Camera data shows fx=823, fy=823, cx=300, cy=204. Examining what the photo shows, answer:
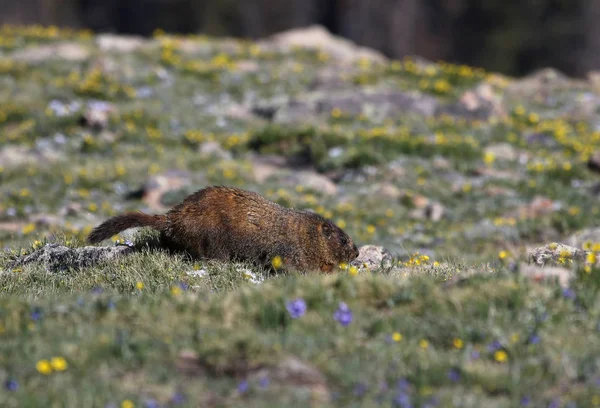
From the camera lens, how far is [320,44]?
23000 mm

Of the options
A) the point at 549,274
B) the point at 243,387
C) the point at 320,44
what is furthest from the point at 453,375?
the point at 320,44

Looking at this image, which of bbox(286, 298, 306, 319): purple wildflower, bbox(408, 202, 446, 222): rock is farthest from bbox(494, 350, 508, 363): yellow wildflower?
bbox(408, 202, 446, 222): rock

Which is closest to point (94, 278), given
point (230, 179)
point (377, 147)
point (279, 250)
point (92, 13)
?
point (279, 250)

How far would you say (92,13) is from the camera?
136ft

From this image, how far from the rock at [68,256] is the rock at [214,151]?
776 cm

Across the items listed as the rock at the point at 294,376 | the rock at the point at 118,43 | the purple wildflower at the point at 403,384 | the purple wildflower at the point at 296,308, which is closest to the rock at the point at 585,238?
the purple wildflower at the point at 296,308

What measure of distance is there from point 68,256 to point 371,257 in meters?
2.85

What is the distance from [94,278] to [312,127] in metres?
9.38

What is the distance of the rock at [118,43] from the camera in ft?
68.6

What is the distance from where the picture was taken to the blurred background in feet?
114

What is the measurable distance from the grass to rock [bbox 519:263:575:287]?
0.10m

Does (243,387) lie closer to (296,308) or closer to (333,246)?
(296,308)

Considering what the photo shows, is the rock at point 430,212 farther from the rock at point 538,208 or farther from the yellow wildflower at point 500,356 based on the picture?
the yellow wildflower at point 500,356

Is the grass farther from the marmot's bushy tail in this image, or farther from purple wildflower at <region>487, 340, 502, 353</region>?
the marmot's bushy tail
